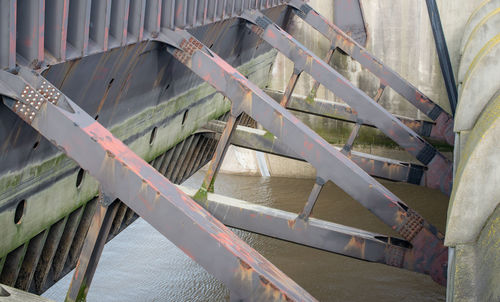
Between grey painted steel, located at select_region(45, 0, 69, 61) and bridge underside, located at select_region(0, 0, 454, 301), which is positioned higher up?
grey painted steel, located at select_region(45, 0, 69, 61)

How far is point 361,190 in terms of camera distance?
406 cm

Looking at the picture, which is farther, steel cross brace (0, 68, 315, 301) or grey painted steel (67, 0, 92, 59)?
grey painted steel (67, 0, 92, 59)

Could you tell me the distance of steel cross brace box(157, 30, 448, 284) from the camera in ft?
13.3

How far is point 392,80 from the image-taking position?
7055 mm

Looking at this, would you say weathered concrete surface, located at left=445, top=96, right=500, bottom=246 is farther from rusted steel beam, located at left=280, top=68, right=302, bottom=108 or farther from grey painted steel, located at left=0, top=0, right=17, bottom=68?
rusted steel beam, located at left=280, top=68, right=302, bottom=108

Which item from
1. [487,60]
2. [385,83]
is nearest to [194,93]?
[385,83]

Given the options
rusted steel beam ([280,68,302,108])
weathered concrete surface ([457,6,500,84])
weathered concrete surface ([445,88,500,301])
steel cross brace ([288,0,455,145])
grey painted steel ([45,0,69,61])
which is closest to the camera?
weathered concrete surface ([445,88,500,301])

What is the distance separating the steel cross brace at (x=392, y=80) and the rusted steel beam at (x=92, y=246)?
4.67 meters

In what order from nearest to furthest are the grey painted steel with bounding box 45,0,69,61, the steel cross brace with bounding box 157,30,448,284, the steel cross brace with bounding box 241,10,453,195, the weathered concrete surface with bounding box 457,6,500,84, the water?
1. the grey painted steel with bounding box 45,0,69,61
2. the steel cross brace with bounding box 157,30,448,284
3. the weathered concrete surface with bounding box 457,6,500,84
4. the steel cross brace with bounding box 241,10,453,195
5. the water

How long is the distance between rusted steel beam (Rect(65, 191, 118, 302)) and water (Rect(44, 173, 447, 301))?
3732 mm

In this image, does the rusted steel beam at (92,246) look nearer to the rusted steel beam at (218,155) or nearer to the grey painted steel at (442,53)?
the rusted steel beam at (218,155)

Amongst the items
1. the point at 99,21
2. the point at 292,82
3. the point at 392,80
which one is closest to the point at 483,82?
the point at 99,21

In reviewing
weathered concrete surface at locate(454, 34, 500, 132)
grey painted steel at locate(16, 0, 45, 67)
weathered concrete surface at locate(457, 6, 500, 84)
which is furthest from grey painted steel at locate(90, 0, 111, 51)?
weathered concrete surface at locate(457, 6, 500, 84)

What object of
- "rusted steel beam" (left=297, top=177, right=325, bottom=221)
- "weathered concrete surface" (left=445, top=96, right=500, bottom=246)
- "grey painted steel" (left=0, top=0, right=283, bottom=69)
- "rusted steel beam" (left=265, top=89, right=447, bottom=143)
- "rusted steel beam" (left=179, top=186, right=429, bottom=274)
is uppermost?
"weathered concrete surface" (left=445, top=96, right=500, bottom=246)
